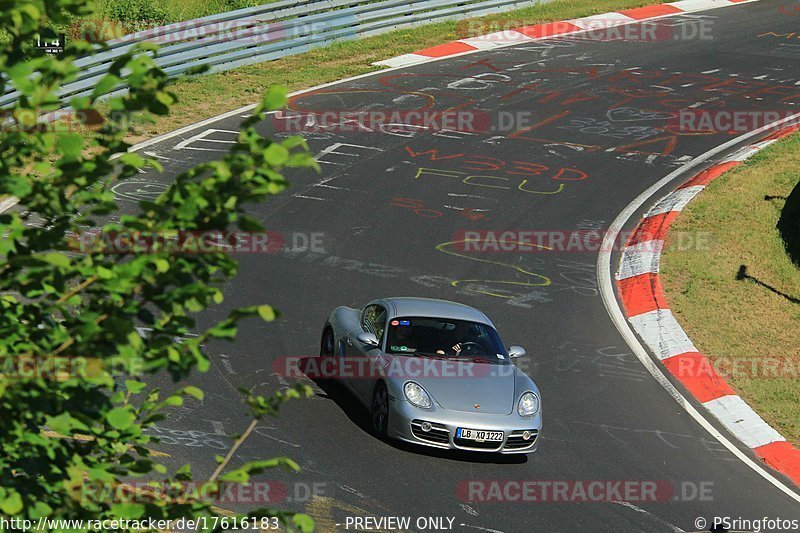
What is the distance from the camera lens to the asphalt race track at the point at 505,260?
9.95 m

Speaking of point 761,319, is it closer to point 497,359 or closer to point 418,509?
point 497,359

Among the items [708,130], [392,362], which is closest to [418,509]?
[392,362]

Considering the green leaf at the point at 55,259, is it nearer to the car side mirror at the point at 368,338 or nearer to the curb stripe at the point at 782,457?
the car side mirror at the point at 368,338

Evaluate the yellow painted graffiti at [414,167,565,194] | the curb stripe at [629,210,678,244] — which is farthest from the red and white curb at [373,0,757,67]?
the curb stripe at [629,210,678,244]

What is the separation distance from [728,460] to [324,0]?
58.1 ft

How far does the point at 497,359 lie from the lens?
11.6 metres

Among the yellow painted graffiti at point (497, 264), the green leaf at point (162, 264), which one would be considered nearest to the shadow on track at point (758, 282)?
the yellow painted graffiti at point (497, 264)

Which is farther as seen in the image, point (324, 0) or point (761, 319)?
point (324, 0)

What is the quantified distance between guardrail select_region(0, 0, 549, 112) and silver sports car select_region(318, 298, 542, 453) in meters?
9.88

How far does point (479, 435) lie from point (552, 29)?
68.2 feet

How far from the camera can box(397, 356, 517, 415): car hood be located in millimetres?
10578

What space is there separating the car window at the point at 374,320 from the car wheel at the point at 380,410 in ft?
2.74

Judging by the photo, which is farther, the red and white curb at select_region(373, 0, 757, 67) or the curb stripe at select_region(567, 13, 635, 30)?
the curb stripe at select_region(567, 13, 635, 30)
